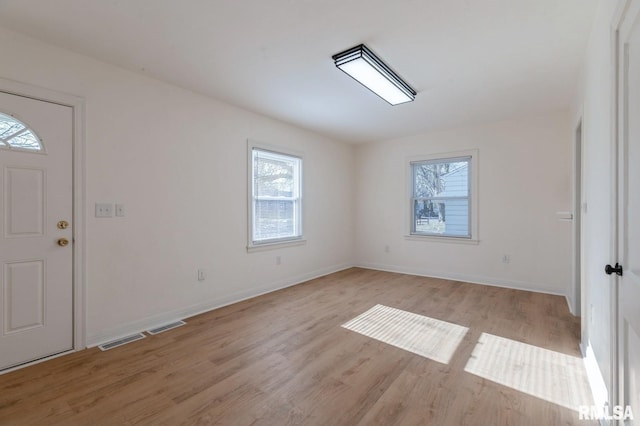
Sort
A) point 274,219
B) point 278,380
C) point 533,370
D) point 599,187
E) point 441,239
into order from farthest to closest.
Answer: point 441,239, point 274,219, point 533,370, point 278,380, point 599,187

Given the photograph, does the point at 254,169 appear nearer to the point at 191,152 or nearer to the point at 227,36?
the point at 191,152

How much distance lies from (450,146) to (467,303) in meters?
A: 2.64

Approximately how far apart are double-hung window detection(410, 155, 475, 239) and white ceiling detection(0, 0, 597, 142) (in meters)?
1.51

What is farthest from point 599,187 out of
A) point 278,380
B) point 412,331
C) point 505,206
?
point 505,206

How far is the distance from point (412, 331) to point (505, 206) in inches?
112

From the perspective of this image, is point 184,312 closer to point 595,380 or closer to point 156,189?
point 156,189

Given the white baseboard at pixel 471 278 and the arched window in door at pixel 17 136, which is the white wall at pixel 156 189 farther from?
the white baseboard at pixel 471 278

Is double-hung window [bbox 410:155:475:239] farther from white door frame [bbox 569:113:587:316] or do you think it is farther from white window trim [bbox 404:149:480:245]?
white door frame [bbox 569:113:587:316]

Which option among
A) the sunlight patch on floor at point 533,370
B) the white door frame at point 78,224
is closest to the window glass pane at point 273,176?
the white door frame at point 78,224

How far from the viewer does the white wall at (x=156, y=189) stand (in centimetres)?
265

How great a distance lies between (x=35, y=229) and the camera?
2383mm

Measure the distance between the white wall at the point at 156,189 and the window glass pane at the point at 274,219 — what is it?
29cm

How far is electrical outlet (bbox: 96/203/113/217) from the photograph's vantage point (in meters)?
2.70

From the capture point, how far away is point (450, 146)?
502 centimetres
